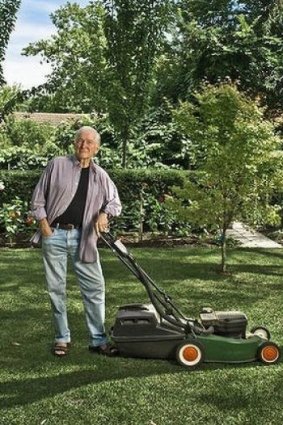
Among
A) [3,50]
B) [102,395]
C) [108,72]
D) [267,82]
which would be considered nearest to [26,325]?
[102,395]

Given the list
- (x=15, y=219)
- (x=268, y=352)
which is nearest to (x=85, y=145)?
(x=268, y=352)

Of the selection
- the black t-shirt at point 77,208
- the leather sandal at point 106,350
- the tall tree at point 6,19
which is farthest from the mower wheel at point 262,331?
the tall tree at point 6,19

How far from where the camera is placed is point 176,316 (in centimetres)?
456

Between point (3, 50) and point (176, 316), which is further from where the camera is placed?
point (3, 50)

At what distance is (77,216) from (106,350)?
1088 mm

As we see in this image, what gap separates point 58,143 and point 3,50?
727 centimetres

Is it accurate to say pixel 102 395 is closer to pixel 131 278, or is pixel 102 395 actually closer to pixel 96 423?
pixel 96 423

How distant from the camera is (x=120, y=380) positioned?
4242 millimetres

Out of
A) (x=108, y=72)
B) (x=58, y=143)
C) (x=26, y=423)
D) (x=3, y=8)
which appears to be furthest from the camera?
(x=58, y=143)

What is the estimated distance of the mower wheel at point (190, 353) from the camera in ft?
14.5

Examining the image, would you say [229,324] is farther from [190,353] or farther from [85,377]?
[85,377]

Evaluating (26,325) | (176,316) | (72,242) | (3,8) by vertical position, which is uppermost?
(3,8)

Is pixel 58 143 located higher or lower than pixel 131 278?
higher

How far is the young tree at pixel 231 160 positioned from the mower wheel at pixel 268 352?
11.7 ft
